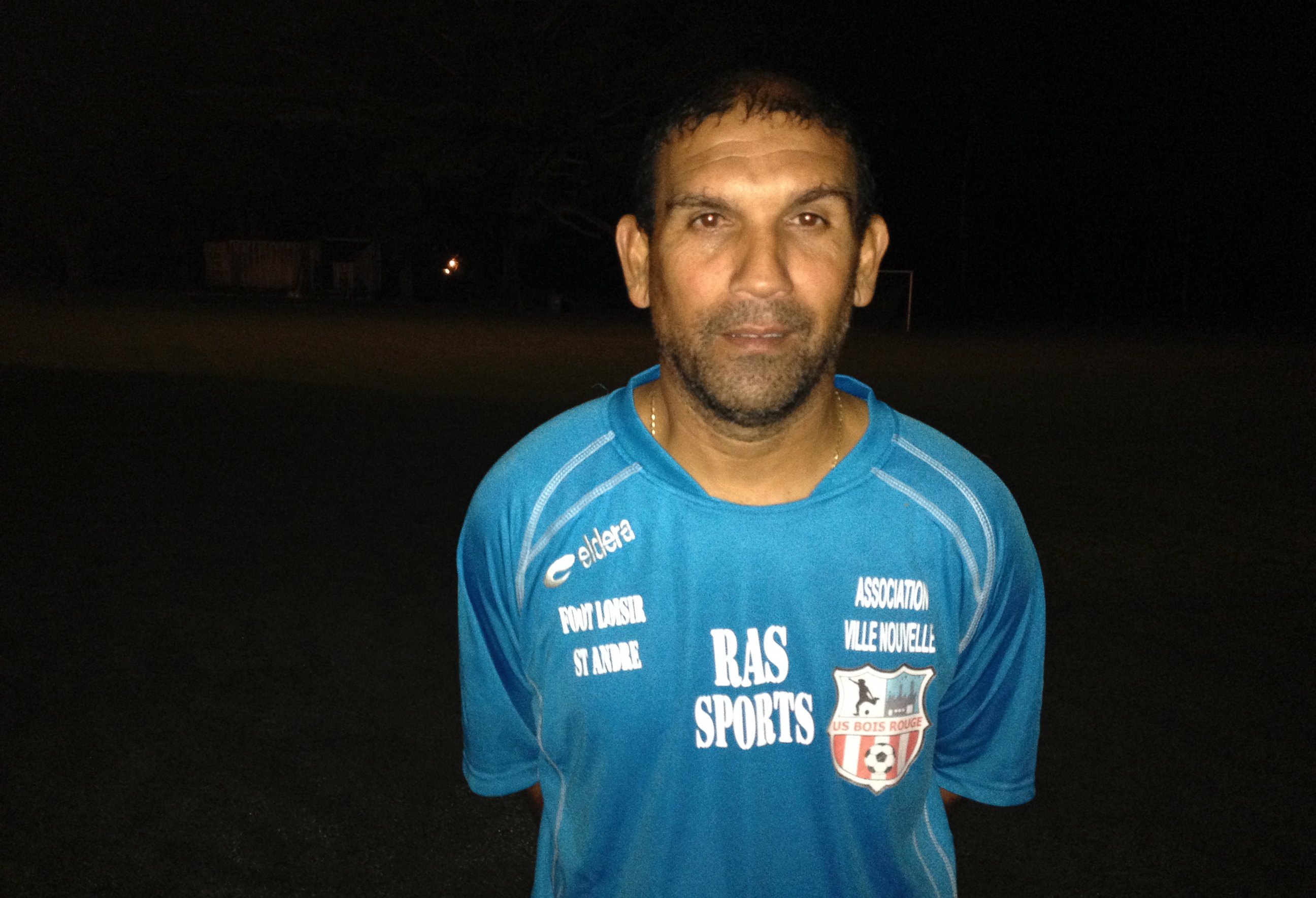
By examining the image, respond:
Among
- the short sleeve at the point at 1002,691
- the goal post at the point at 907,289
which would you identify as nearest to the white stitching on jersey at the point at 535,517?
the short sleeve at the point at 1002,691

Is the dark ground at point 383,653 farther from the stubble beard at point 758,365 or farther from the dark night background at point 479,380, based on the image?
the stubble beard at point 758,365

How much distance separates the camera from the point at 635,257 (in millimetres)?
2061

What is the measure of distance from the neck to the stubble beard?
19mm

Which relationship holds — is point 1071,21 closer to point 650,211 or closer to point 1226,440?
point 1226,440

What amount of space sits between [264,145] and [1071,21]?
3085cm

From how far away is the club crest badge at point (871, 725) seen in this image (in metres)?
1.77

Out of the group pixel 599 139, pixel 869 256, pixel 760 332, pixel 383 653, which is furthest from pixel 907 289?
pixel 760 332

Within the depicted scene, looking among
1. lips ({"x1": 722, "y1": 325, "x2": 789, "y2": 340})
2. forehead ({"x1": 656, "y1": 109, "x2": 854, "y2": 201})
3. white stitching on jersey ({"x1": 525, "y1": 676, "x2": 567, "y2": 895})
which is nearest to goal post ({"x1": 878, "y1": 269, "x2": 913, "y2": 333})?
forehead ({"x1": 656, "y1": 109, "x2": 854, "y2": 201})

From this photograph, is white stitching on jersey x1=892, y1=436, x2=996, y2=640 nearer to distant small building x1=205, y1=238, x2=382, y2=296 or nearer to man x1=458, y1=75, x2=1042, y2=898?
man x1=458, y1=75, x2=1042, y2=898

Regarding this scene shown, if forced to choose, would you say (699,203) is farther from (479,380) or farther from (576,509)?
(479,380)

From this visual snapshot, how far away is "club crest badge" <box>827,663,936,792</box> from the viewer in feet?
5.81

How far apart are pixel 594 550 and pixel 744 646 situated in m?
0.29

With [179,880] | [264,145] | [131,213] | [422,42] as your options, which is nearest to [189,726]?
[179,880]

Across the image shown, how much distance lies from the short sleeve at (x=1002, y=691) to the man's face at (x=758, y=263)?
0.45 meters
